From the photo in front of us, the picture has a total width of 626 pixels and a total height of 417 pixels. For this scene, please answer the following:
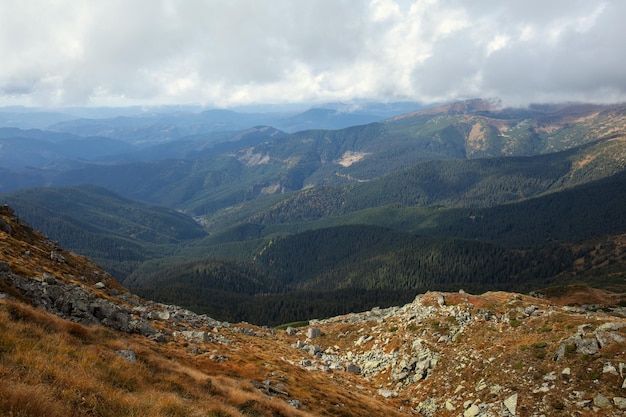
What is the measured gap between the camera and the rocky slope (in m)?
18.2

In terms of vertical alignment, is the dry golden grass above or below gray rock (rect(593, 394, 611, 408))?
above

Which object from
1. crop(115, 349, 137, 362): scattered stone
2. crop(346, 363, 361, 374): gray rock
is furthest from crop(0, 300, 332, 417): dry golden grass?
crop(346, 363, 361, 374): gray rock

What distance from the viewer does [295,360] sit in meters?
59.5

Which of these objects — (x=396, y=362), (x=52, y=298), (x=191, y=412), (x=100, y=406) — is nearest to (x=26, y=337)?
(x=100, y=406)

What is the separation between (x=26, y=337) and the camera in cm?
2016

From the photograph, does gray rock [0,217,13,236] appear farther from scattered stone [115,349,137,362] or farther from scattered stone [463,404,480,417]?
scattered stone [463,404,480,417]

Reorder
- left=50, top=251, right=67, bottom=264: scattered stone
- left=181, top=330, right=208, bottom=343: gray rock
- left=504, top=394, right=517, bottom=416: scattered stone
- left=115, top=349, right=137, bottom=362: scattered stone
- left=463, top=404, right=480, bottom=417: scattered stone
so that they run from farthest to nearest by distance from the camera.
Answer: left=50, top=251, right=67, bottom=264: scattered stone
left=181, top=330, right=208, bottom=343: gray rock
left=463, top=404, right=480, bottom=417: scattered stone
left=504, top=394, right=517, bottom=416: scattered stone
left=115, top=349, right=137, bottom=362: scattered stone

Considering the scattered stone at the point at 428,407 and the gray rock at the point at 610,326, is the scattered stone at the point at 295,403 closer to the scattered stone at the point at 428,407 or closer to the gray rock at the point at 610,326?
the scattered stone at the point at 428,407

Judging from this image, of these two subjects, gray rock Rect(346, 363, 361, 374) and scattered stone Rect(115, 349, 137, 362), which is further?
gray rock Rect(346, 363, 361, 374)

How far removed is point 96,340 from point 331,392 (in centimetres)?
2512

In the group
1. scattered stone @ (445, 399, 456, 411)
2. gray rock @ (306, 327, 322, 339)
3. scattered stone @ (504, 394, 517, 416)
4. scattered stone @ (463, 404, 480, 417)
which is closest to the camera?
scattered stone @ (504, 394, 517, 416)

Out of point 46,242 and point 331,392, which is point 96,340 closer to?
point 331,392

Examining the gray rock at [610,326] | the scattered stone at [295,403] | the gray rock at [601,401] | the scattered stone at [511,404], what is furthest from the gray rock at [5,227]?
Result: the gray rock at [610,326]

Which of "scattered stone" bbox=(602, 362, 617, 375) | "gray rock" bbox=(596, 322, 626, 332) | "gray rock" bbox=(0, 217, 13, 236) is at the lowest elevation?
"scattered stone" bbox=(602, 362, 617, 375)
